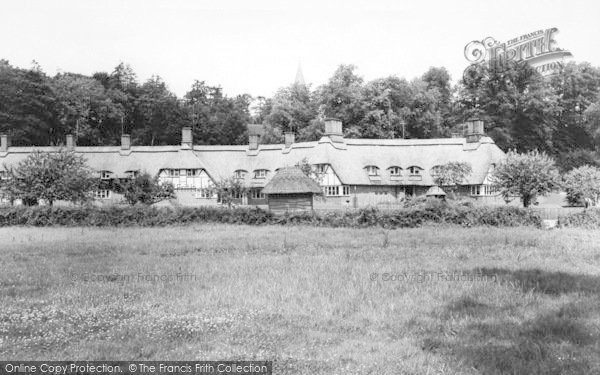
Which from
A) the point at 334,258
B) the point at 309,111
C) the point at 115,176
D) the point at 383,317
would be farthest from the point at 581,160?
the point at 383,317

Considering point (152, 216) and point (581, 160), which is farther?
point (581, 160)

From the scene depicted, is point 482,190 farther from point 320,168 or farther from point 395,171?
point 320,168

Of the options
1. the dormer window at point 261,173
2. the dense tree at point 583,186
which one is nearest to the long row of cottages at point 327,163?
the dormer window at point 261,173

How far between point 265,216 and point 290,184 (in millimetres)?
9172

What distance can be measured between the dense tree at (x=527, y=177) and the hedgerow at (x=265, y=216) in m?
15.0

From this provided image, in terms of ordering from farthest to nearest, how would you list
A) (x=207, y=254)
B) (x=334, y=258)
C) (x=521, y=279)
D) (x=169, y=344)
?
(x=207, y=254)
(x=334, y=258)
(x=521, y=279)
(x=169, y=344)

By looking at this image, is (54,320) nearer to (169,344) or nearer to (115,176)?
(169,344)

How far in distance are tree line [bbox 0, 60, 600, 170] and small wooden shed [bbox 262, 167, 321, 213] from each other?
89.8 feet

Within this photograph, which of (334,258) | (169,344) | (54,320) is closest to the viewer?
(169,344)

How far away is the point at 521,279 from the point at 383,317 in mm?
4819

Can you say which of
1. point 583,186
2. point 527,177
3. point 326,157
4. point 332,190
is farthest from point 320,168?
point 583,186

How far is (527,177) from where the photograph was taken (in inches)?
1753

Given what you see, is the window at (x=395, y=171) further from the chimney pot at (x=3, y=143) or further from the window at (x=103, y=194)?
the chimney pot at (x=3, y=143)

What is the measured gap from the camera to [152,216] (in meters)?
31.7
